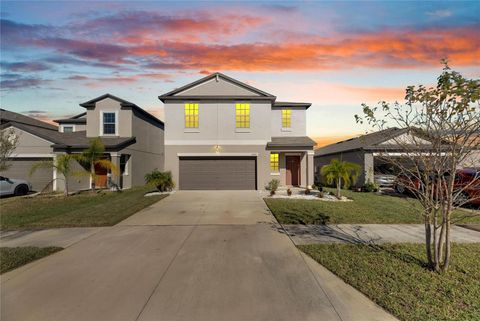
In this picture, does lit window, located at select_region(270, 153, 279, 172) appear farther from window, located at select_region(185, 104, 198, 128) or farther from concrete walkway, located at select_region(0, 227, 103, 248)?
concrete walkway, located at select_region(0, 227, 103, 248)

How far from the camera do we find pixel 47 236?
739cm

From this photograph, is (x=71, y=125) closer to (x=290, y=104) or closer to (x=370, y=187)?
(x=290, y=104)

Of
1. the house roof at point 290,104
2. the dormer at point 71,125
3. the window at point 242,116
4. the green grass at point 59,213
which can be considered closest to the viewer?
the green grass at point 59,213

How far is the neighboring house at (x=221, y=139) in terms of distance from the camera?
58.4ft

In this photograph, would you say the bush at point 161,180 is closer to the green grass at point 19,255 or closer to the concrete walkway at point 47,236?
the concrete walkway at point 47,236

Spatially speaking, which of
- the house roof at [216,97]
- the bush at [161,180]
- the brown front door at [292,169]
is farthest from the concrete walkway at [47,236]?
the brown front door at [292,169]

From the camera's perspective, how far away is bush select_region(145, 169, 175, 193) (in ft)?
52.8

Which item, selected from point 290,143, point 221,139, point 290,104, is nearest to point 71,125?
point 221,139

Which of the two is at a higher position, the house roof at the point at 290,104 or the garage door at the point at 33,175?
the house roof at the point at 290,104

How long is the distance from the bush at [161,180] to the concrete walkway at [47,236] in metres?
7.91

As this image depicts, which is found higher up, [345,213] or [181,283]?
[345,213]

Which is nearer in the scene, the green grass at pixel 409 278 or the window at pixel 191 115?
the green grass at pixel 409 278

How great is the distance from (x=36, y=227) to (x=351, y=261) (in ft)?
31.8

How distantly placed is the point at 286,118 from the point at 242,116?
395cm
